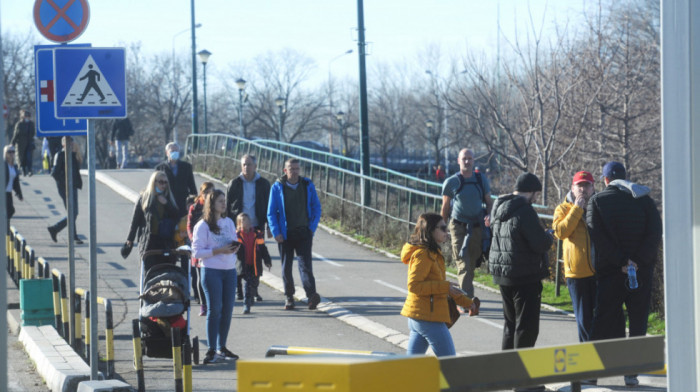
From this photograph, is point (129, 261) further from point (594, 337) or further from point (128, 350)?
point (594, 337)

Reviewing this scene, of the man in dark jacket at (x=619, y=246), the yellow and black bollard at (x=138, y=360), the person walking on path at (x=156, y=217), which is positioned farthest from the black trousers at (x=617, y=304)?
the person walking on path at (x=156, y=217)

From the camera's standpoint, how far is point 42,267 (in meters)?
11.4

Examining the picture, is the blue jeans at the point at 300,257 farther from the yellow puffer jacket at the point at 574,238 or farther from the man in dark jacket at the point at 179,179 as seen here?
the yellow puffer jacket at the point at 574,238

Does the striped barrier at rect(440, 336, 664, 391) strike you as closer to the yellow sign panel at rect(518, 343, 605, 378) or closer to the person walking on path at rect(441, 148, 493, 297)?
the yellow sign panel at rect(518, 343, 605, 378)

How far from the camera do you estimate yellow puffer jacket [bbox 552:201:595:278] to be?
8461 millimetres

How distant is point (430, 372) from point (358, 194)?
60.0 feet

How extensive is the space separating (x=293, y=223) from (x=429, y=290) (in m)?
5.00

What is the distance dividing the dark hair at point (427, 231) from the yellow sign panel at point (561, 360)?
2.95 meters

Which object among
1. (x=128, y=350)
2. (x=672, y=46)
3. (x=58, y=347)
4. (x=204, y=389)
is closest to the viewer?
(x=672, y=46)

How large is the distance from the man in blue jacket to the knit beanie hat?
4.38m

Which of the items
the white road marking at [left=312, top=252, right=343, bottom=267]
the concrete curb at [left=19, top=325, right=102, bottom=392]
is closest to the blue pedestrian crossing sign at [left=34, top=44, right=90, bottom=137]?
the concrete curb at [left=19, top=325, right=102, bottom=392]

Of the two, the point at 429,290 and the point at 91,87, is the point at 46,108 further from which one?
the point at 429,290

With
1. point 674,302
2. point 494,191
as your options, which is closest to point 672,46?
point 674,302

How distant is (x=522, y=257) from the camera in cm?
812
